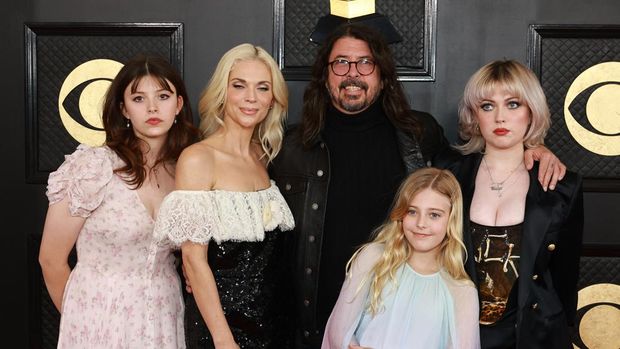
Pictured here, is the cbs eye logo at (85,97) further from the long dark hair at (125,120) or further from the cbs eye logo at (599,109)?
the cbs eye logo at (599,109)

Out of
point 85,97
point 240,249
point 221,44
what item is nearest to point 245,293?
point 240,249

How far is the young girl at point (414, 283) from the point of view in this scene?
235cm

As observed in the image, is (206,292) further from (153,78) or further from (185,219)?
(153,78)

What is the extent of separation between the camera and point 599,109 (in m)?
3.19

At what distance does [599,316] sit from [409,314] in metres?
1.31

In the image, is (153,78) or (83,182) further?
(153,78)

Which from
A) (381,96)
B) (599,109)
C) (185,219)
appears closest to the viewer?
(185,219)

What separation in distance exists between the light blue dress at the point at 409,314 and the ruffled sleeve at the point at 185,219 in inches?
20.5

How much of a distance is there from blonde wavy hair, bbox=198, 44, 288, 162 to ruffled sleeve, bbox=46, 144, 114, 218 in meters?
0.39

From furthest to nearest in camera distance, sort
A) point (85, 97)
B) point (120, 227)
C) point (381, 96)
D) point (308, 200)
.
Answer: point (85, 97) → point (381, 96) → point (308, 200) → point (120, 227)

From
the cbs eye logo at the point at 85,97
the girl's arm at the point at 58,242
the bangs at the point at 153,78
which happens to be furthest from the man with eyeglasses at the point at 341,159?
the cbs eye logo at the point at 85,97

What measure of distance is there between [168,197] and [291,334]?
770 mm

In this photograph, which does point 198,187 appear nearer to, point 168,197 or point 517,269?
point 168,197

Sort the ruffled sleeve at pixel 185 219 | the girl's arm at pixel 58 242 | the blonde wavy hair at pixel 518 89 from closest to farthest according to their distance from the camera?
the ruffled sleeve at pixel 185 219
the girl's arm at pixel 58 242
the blonde wavy hair at pixel 518 89
